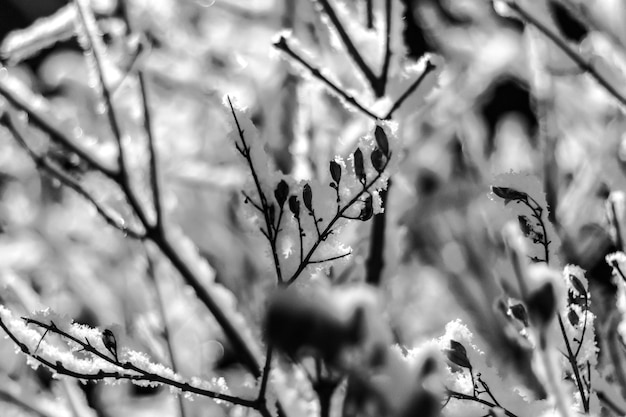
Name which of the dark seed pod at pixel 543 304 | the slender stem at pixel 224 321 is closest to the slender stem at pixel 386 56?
the slender stem at pixel 224 321

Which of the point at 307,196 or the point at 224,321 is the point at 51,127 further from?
the point at 307,196

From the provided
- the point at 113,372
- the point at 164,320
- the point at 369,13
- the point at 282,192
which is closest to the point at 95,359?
the point at 113,372

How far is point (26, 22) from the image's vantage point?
3.33 meters

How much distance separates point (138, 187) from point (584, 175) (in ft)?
6.10

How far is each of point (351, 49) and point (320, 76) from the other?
139 millimetres

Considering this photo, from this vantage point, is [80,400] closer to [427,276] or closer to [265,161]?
[265,161]

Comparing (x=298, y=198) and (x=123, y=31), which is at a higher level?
(x=123, y=31)

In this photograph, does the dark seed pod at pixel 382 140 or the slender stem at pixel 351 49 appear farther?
the slender stem at pixel 351 49

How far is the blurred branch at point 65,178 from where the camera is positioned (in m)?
1.36

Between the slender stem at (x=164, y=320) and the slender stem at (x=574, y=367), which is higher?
the slender stem at (x=164, y=320)

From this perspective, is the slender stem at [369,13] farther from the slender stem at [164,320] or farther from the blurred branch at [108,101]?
the slender stem at [164,320]

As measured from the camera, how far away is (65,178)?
1407 millimetres

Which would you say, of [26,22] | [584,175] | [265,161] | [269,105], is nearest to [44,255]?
[269,105]

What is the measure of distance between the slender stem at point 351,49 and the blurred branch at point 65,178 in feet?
1.98
